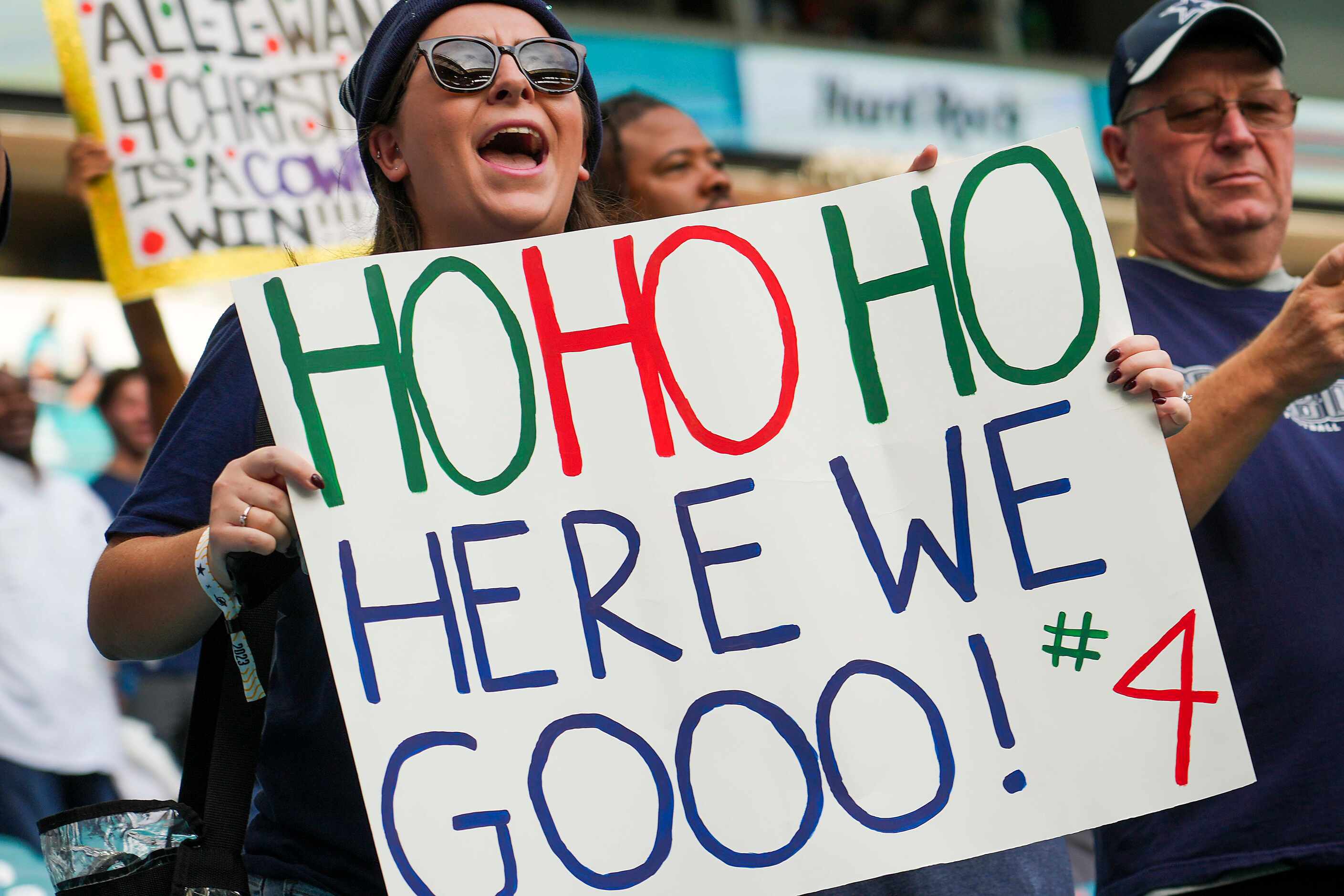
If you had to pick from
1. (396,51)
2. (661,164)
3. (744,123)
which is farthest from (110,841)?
(744,123)

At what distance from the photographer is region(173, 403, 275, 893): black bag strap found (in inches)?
57.8

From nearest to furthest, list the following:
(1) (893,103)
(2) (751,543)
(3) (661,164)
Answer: (2) (751,543), (3) (661,164), (1) (893,103)

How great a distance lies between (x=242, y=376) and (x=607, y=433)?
1.30 feet

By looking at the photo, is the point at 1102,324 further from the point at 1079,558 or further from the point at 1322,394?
the point at 1322,394

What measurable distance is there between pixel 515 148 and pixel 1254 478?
104 centimetres

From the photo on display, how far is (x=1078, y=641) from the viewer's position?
63.1 inches

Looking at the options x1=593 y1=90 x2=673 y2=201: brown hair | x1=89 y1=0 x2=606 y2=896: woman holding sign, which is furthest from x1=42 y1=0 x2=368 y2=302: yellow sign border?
x1=89 y1=0 x2=606 y2=896: woman holding sign

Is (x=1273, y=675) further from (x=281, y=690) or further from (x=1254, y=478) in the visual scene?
(x=281, y=690)

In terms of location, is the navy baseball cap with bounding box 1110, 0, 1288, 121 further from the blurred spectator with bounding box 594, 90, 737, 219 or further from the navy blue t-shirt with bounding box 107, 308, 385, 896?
the navy blue t-shirt with bounding box 107, 308, 385, 896

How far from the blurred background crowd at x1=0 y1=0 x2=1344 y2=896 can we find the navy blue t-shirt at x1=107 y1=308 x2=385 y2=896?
160cm

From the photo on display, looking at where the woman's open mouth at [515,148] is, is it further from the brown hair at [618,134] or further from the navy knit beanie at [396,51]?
the brown hair at [618,134]

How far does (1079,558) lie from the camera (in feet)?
5.33

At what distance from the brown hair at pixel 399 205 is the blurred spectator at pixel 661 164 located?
70cm

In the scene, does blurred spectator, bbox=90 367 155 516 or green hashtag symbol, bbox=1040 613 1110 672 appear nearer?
green hashtag symbol, bbox=1040 613 1110 672
